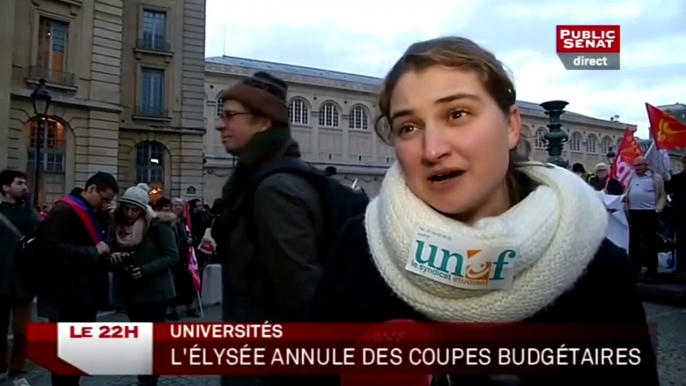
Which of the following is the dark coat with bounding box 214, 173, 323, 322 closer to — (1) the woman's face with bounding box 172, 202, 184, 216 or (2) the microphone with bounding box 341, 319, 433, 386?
(2) the microphone with bounding box 341, 319, 433, 386

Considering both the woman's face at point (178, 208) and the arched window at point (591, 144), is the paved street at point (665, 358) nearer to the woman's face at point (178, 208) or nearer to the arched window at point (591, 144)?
the woman's face at point (178, 208)

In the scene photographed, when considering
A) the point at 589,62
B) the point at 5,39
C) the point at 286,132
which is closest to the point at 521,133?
the point at 286,132

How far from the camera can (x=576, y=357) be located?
3.48 ft

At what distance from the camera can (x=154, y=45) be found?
84.7ft

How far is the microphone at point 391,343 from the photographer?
0.99 m

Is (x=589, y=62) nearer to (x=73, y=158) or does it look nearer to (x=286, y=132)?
(x=286, y=132)

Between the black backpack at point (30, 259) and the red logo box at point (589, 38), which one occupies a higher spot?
the red logo box at point (589, 38)

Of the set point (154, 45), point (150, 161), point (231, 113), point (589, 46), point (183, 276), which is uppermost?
point (154, 45)

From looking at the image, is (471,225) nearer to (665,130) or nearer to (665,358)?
(665,358)

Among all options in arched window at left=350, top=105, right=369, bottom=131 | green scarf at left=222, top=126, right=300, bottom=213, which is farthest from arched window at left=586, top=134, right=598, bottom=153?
green scarf at left=222, top=126, right=300, bottom=213

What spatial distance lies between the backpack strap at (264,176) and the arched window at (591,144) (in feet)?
42.4

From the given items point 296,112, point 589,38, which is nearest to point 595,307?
point 589,38

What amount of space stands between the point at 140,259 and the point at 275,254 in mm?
2257

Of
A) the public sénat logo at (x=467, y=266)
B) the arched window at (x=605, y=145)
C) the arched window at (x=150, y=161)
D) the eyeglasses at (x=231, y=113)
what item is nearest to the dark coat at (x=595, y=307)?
the public sénat logo at (x=467, y=266)
